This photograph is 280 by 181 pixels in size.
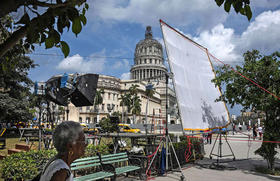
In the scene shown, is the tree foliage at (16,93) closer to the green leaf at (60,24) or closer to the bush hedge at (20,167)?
the bush hedge at (20,167)

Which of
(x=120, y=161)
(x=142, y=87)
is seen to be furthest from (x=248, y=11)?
(x=142, y=87)

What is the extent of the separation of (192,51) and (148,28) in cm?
12336

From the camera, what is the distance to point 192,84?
7773 mm

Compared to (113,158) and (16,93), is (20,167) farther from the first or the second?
(16,93)

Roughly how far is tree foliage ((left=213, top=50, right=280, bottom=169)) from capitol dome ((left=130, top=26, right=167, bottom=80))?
318ft

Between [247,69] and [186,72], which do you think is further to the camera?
[247,69]

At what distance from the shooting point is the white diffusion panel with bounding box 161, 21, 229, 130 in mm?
7121

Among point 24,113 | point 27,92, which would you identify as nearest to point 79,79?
point 24,113

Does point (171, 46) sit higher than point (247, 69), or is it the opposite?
point (171, 46)

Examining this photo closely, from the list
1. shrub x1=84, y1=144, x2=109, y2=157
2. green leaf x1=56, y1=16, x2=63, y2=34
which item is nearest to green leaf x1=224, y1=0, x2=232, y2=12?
green leaf x1=56, y1=16, x2=63, y2=34

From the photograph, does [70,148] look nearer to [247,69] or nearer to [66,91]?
[66,91]

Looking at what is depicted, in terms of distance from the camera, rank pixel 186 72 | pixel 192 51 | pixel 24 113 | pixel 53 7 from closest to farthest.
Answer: pixel 53 7
pixel 186 72
pixel 192 51
pixel 24 113

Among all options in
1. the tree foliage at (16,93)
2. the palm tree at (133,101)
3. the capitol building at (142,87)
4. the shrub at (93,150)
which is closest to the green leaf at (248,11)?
the shrub at (93,150)

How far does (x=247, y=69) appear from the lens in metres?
8.59
